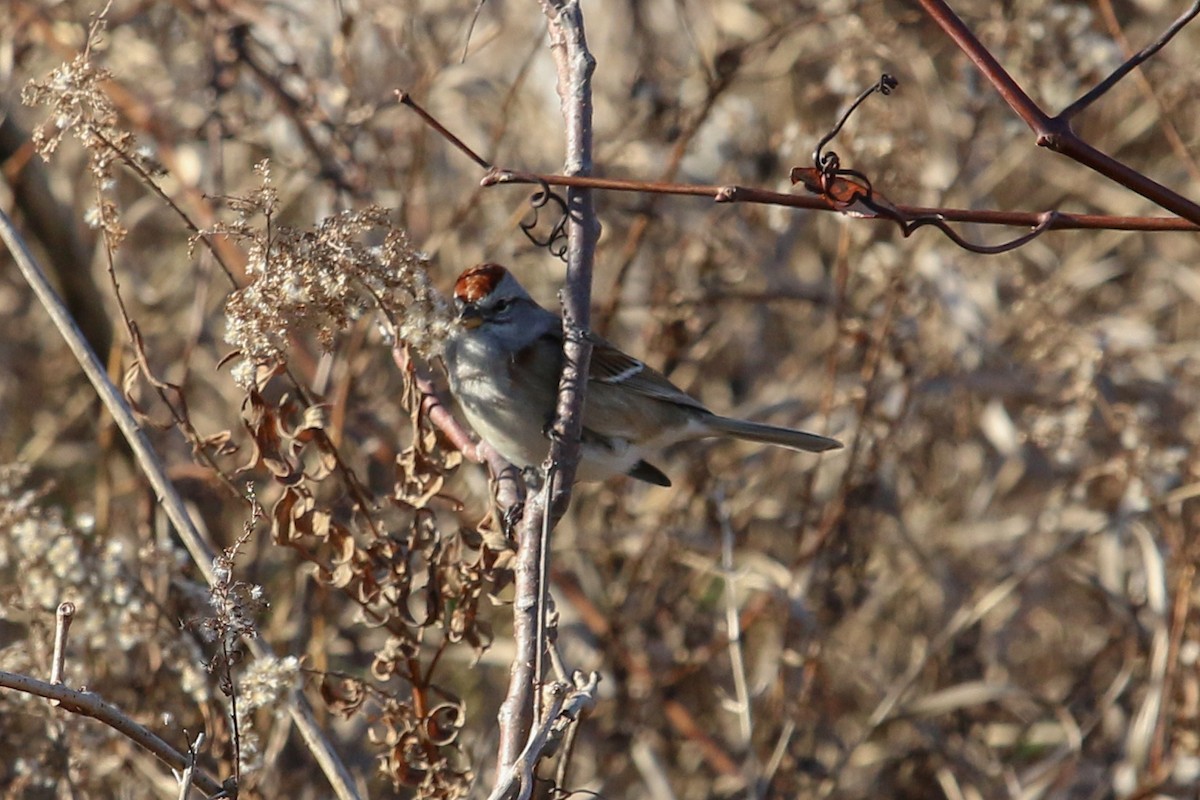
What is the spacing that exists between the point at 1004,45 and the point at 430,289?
2342 millimetres

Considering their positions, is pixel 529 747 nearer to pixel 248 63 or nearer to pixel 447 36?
pixel 248 63

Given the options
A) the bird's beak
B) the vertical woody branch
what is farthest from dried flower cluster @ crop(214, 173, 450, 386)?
the bird's beak

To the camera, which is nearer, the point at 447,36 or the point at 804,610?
the point at 804,610

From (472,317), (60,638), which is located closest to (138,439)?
(60,638)

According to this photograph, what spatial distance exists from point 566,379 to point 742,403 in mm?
3057

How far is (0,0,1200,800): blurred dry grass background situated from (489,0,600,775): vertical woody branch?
0.61 metres

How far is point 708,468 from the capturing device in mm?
3828

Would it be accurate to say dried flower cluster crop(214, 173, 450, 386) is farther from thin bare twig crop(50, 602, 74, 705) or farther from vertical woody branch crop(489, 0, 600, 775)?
thin bare twig crop(50, 602, 74, 705)

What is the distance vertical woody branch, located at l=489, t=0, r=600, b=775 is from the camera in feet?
6.16

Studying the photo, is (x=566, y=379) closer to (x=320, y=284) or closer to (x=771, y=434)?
(x=320, y=284)

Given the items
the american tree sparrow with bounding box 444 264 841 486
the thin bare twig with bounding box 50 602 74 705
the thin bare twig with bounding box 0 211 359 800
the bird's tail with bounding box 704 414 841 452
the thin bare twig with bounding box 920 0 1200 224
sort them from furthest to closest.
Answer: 1. the bird's tail with bounding box 704 414 841 452
2. the american tree sparrow with bounding box 444 264 841 486
3. the thin bare twig with bounding box 0 211 359 800
4. the thin bare twig with bounding box 50 602 74 705
5. the thin bare twig with bounding box 920 0 1200 224

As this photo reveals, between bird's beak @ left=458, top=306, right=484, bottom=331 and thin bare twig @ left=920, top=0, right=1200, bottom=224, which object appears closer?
thin bare twig @ left=920, top=0, right=1200, bottom=224

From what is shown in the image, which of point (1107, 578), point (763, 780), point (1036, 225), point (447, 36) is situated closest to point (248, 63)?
point (447, 36)

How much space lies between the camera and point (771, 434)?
3.32 metres
